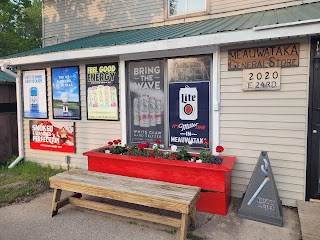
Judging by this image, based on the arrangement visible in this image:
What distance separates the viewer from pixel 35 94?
6.32 meters

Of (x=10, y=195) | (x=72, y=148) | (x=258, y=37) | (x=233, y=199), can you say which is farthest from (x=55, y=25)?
(x=233, y=199)

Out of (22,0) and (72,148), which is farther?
(22,0)

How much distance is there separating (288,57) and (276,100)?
67 centimetres

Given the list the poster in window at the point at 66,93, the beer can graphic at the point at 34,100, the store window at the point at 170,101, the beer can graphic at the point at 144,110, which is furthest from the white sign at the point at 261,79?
the beer can graphic at the point at 34,100

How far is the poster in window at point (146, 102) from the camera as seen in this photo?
4969 mm

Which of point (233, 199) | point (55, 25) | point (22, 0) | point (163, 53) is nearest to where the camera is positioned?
point (233, 199)

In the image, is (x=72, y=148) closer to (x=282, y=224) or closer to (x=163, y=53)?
(x=163, y=53)

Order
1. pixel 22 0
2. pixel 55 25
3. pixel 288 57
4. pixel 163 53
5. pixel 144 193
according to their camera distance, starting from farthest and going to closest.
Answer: pixel 22 0, pixel 55 25, pixel 163 53, pixel 288 57, pixel 144 193

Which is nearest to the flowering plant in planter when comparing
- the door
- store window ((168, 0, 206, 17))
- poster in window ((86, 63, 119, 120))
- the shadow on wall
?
poster in window ((86, 63, 119, 120))

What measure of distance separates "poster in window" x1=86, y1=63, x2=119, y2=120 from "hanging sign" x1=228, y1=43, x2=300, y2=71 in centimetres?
241

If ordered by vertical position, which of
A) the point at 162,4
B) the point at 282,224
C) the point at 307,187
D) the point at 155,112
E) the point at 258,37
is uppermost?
the point at 162,4

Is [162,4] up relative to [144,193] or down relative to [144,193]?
up

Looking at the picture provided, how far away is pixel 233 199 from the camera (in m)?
4.34

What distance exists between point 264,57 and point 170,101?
1.78 metres
